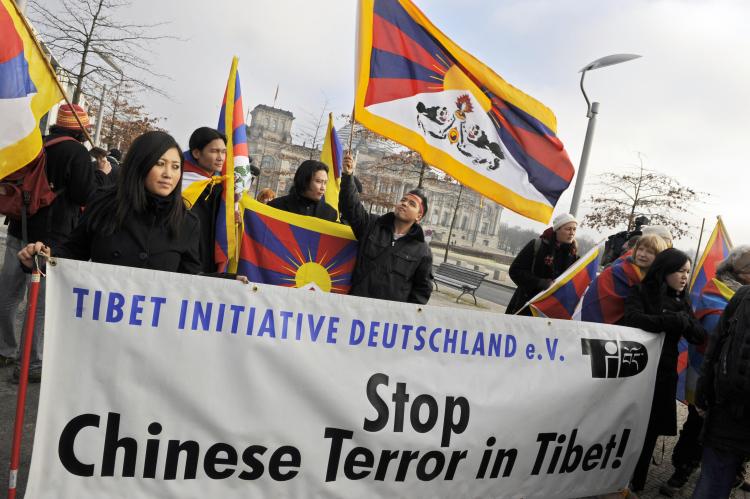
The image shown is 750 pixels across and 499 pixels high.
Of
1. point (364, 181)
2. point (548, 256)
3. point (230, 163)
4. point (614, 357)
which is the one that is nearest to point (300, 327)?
point (230, 163)

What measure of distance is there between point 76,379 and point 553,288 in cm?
340

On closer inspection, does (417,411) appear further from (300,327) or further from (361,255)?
(361,255)

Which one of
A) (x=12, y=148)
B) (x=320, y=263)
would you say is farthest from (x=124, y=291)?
(x=320, y=263)

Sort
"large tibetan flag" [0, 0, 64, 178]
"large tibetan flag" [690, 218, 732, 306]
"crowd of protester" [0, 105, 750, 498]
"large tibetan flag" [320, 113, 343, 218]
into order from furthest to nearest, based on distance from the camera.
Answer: "large tibetan flag" [320, 113, 343, 218]
"large tibetan flag" [690, 218, 732, 306]
"large tibetan flag" [0, 0, 64, 178]
"crowd of protester" [0, 105, 750, 498]

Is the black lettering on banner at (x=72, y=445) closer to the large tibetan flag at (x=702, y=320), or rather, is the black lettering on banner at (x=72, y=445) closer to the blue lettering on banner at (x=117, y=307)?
the blue lettering on banner at (x=117, y=307)

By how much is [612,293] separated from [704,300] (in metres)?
0.67

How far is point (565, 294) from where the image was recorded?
4398 mm

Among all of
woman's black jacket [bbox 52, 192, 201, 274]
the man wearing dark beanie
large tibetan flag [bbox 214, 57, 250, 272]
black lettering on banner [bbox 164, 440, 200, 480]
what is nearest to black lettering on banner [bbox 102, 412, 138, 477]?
black lettering on banner [bbox 164, 440, 200, 480]

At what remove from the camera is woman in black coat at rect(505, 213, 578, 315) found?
497cm

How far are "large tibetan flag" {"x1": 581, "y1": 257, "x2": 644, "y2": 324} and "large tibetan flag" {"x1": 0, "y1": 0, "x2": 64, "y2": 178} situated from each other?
3772mm

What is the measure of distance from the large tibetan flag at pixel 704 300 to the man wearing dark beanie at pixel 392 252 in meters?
1.95

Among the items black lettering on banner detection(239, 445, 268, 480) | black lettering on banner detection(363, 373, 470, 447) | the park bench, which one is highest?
black lettering on banner detection(363, 373, 470, 447)

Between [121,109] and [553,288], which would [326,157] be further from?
[121,109]

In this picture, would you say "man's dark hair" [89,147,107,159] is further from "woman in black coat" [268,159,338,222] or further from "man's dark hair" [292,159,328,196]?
"man's dark hair" [292,159,328,196]
